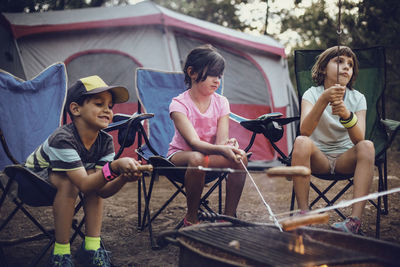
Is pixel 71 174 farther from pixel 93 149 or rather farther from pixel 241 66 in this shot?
pixel 241 66

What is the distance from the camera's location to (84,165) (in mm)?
1771

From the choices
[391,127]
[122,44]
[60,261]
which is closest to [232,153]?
[60,261]

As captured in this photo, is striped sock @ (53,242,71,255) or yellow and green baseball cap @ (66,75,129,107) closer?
striped sock @ (53,242,71,255)

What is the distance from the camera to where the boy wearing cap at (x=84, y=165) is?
1.59 metres

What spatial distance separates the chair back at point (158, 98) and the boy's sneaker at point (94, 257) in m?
1.03

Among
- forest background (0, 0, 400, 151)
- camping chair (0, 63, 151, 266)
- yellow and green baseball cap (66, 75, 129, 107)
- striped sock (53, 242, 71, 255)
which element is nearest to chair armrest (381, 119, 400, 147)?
forest background (0, 0, 400, 151)

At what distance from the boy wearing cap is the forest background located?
1.15 metres

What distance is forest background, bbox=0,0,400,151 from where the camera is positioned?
14.4 feet

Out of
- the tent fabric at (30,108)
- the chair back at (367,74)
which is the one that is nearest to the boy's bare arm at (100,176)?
the tent fabric at (30,108)

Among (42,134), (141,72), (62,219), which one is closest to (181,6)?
(141,72)

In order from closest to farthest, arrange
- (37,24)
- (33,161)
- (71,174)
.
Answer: (71,174), (33,161), (37,24)

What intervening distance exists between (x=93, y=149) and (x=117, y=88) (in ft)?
1.04

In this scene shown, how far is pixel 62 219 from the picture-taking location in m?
1.60

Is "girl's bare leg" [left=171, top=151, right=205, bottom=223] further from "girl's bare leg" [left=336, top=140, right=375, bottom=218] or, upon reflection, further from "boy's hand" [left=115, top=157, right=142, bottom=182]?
"girl's bare leg" [left=336, top=140, right=375, bottom=218]
